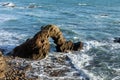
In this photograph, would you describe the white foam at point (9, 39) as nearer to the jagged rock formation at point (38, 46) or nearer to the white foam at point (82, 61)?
the jagged rock formation at point (38, 46)

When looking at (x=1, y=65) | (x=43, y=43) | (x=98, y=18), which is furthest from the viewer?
(x=98, y=18)

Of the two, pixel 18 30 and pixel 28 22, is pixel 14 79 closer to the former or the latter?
pixel 18 30

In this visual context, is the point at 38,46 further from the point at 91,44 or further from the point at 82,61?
the point at 91,44

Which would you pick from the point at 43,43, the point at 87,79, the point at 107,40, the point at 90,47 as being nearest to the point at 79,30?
the point at 107,40

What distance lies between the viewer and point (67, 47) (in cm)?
3850

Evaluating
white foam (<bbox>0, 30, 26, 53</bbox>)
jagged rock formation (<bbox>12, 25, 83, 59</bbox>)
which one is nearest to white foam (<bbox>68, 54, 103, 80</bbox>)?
jagged rock formation (<bbox>12, 25, 83, 59</bbox>)

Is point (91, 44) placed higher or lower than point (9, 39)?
lower

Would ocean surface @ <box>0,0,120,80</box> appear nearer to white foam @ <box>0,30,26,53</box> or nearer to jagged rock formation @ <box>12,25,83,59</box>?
white foam @ <box>0,30,26,53</box>

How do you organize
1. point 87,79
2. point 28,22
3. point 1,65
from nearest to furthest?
point 1,65 < point 87,79 < point 28,22

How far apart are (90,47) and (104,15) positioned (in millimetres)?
29012

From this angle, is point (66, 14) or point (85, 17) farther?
point (66, 14)

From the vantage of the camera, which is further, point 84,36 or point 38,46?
point 84,36

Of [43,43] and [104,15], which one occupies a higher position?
[43,43]

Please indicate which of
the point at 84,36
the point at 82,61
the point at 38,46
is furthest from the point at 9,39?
the point at 82,61
